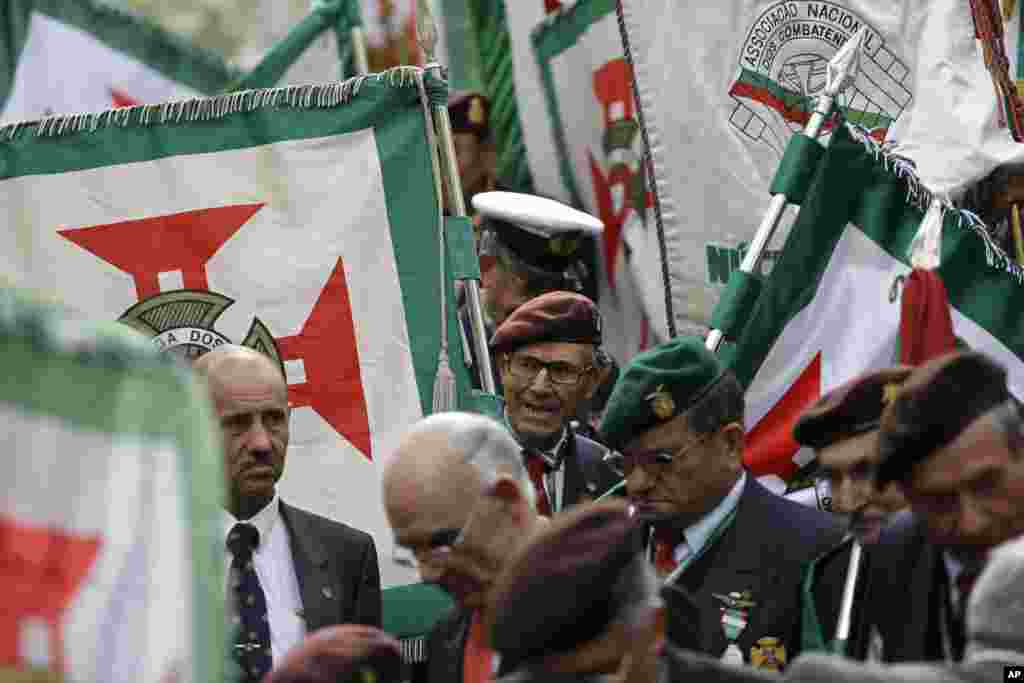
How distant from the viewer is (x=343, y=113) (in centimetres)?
769

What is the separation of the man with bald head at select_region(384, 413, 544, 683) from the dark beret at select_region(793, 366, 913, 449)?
0.74 metres

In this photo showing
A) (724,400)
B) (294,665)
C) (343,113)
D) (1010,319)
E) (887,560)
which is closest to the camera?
(294,665)

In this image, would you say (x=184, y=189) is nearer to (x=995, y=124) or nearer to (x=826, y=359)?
(x=826, y=359)

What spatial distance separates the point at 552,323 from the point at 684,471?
43.7 inches

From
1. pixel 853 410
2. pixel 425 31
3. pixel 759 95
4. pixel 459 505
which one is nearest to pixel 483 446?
pixel 459 505

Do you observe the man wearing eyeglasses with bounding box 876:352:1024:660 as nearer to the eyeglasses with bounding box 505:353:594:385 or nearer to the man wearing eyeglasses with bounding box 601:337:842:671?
the man wearing eyeglasses with bounding box 601:337:842:671

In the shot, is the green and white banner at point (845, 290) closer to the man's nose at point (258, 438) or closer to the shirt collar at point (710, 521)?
the shirt collar at point (710, 521)

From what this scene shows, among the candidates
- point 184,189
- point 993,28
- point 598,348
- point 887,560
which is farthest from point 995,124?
point 887,560

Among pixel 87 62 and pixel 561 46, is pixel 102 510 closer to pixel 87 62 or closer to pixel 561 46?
pixel 561 46

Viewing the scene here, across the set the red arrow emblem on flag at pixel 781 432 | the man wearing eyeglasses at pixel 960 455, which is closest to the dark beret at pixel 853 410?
the man wearing eyeglasses at pixel 960 455

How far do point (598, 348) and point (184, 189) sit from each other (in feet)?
5.13

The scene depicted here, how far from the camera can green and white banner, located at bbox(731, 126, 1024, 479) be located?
6996mm

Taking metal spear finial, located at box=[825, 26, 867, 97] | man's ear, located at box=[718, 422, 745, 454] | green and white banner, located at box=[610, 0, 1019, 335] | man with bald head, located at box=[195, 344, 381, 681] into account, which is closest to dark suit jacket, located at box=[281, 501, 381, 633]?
man with bald head, located at box=[195, 344, 381, 681]

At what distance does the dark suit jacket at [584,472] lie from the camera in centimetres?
711
